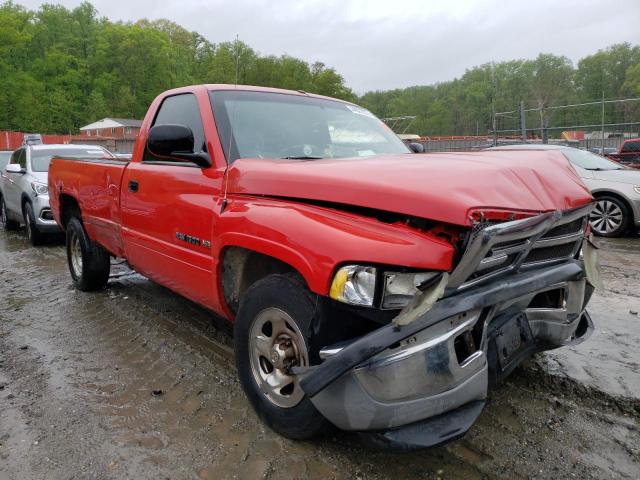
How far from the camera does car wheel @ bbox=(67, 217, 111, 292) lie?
5.27 meters

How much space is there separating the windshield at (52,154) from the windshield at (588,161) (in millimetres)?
8219

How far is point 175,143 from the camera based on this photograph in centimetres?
306

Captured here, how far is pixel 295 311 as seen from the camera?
7.77 feet

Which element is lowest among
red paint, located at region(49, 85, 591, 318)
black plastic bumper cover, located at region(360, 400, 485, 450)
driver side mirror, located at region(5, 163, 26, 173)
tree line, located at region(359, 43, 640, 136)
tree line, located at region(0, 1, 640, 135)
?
black plastic bumper cover, located at region(360, 400, 485, 450)

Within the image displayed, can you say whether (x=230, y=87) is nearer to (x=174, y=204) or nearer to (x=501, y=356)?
(x=174, y=204)

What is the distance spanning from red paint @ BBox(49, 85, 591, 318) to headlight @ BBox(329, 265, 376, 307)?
5 cm

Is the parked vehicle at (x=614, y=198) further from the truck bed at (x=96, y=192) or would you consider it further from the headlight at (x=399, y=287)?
the headlight at (x=399, y=287)

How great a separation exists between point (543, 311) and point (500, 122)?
18.4m

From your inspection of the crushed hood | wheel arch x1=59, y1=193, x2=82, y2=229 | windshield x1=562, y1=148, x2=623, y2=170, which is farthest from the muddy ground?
windshield x1=562, y1=148, x2=623, y2=170

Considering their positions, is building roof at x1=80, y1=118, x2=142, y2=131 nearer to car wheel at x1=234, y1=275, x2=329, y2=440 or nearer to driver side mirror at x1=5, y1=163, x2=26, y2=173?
driver side mirror at x1=5, y1=163, x2=26, y2=173

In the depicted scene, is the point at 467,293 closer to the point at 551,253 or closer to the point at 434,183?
the point at 434,183

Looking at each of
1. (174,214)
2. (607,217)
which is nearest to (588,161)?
(607,217)

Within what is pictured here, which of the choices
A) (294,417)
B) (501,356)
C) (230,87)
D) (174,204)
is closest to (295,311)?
(294,417)

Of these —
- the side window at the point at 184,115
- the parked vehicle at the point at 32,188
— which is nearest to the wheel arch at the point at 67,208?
the side window at the point at 184,115
